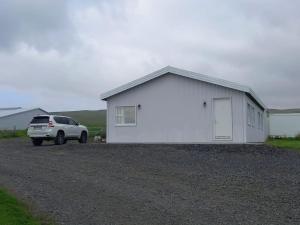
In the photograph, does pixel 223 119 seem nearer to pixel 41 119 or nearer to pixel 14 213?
pixel 41 119

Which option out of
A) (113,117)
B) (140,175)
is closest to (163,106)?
(113,117)

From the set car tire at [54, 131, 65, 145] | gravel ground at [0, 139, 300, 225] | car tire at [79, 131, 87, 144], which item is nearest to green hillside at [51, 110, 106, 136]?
car tire at [79, 131, 87, 144]

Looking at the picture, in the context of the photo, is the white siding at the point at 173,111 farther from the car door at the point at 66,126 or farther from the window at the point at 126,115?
the car door at the point at 66,126

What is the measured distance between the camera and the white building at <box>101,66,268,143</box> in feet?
75.3

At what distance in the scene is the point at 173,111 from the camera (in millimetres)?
24531

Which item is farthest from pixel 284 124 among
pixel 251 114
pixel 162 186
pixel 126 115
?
pixel 162 186

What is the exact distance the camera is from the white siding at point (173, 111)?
23.3 m

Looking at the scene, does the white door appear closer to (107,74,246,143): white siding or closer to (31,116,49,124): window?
(107,74,246,143): white siding

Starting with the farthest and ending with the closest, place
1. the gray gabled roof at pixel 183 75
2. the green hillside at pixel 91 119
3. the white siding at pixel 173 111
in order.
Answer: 1. the green hillside at pixel 91 119
2. the white siding at pixel 173 111
3. the gray gabled roof at pixel 183 75

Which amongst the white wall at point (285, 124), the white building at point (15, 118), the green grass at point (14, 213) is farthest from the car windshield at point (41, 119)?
the white building at point (15, 118)

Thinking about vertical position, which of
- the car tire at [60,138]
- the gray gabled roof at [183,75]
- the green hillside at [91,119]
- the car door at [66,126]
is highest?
the green hillside at [91,119]

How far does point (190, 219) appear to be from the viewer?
26.7 feet

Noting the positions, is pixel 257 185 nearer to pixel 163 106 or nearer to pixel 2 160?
pixel 2 160

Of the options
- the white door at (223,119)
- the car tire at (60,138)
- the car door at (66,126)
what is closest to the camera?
the white door at (223,119)
